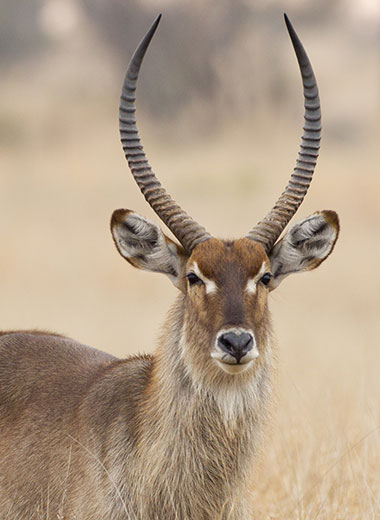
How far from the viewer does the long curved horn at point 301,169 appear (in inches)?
223

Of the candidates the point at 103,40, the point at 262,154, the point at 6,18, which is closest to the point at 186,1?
the point at 103,40

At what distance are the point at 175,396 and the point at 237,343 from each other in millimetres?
680

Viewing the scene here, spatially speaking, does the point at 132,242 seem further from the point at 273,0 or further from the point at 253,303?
the point at 273,0

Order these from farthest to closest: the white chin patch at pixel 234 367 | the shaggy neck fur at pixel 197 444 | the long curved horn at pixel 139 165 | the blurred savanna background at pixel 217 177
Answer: the blurred savanna background at pixel 217 177, the long curved horn at pixel 139 165, the shaggy neck fur at pixel 197 444, the white chin patch at pixel 234 367

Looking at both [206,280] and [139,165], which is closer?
[206,280]

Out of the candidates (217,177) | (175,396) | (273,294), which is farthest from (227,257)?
(217,177)

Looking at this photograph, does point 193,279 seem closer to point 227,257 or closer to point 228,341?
point 227,257

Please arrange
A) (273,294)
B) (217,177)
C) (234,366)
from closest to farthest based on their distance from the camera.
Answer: (234,366)
(273,294)
(217,177)

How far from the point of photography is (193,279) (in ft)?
17.7

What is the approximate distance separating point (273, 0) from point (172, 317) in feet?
216

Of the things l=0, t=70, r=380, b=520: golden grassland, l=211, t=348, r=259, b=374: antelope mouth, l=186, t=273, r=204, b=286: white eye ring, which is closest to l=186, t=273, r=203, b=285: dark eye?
l=186, t=273, r=204, b=286: white eye ring

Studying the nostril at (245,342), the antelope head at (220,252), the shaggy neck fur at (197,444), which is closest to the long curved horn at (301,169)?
the antelope head at (220,252)

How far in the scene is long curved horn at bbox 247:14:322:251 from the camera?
5.67m

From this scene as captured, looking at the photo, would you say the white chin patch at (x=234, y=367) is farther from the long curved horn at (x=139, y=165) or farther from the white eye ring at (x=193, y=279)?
the long curved horn at (x=139, y=165)
